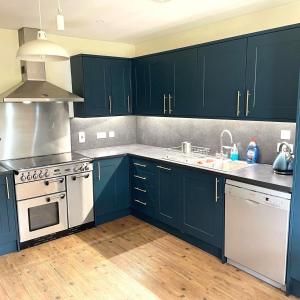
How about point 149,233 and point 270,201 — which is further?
point 149,233

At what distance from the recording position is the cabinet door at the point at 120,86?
4129mm

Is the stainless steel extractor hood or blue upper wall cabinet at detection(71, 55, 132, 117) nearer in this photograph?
the stainless steel extractor hood

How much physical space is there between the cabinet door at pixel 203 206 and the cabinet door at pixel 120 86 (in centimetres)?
160

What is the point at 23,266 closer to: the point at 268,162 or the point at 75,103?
the point at 75,103

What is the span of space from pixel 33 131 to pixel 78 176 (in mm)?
879

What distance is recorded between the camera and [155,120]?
4.44 meters

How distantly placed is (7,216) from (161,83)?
240 cm

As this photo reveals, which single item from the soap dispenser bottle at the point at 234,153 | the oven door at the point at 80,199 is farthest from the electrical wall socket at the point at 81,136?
the soap dispenser bottle at the point at 234,153

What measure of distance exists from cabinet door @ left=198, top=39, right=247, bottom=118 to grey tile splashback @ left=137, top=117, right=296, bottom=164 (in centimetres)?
33

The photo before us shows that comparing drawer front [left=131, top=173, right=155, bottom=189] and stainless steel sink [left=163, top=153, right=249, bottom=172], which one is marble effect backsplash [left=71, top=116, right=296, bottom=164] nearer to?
stainless steel sink [left=163, top=153, right=249, bottom=172]

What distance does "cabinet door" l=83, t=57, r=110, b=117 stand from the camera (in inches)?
153

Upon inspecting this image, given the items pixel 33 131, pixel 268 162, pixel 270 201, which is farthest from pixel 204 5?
pixel 33 131

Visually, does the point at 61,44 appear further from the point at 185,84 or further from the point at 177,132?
the point at 177,132

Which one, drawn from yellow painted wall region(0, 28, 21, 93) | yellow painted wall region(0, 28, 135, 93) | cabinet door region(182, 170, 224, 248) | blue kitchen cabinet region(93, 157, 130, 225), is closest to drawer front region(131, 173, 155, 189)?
blue kitchen cabinet region(93, 157, 130, 225)
